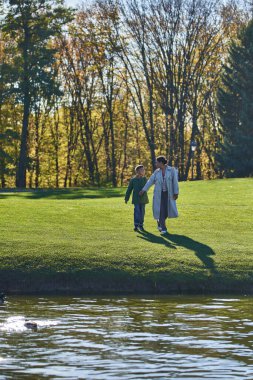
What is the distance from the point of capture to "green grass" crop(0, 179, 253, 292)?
63.3ft

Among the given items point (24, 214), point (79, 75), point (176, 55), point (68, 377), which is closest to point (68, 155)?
point (79, 75)

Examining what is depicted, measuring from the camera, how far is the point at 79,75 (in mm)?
67812

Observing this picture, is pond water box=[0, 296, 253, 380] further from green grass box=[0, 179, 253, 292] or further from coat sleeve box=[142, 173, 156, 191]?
coat sleeve box=[142, 173, 156, 191]

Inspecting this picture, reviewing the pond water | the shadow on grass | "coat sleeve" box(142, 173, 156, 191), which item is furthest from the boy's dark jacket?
the shadow on grass

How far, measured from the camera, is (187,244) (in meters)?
23.4

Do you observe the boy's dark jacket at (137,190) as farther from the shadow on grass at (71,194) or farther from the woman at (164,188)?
the shadow on grass at (71,194)

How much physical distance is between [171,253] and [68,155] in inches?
1971

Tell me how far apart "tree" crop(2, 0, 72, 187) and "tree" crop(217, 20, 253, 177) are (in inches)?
441

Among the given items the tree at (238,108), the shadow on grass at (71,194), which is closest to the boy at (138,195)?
the shadow on grass at (71,194)

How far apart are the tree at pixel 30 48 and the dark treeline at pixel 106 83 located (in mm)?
66

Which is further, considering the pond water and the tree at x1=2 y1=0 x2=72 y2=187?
the tree at x1=2 y1=0 x2=72 y2=187

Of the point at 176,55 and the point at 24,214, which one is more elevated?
the point at 176,55

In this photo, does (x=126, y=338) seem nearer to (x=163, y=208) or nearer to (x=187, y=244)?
(x=187, y=244)

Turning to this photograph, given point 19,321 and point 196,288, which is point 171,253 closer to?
point 196,288
